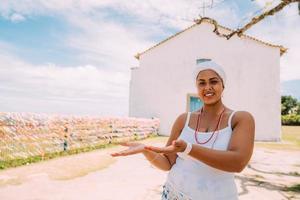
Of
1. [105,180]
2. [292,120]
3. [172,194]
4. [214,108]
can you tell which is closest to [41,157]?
[105,180]

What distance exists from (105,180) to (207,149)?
18.0ft

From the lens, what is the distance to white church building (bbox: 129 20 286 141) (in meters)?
18.2

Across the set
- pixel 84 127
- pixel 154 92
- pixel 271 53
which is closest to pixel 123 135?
pixel 84 127

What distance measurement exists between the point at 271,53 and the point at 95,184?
1610cm

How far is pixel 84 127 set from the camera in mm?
11625

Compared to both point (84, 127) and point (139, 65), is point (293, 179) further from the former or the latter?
point (139, 65)

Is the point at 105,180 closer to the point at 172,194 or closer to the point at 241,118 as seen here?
the point at 172,194

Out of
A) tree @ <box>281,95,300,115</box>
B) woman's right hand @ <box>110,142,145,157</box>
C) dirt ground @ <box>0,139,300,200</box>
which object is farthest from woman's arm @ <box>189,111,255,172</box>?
tree @ <box>281,95,300,115</box>

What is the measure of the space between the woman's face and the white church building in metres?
16.7

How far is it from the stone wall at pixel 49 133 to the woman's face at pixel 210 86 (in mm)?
7139

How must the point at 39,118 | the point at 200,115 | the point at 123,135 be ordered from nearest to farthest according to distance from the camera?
1. the point at 200,115
2. the point at 39,118
3. the point at 123,135

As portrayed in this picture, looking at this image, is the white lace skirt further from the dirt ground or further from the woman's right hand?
the dirt ground

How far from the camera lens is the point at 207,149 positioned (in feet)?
5.11

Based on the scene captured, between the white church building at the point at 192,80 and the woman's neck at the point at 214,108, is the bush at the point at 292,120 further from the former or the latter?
the woman's neck at the point at 214,108
